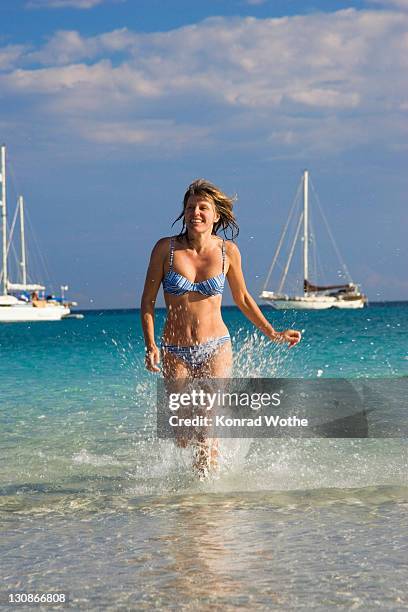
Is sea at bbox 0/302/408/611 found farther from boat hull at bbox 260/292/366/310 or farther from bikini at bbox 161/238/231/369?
boat hull at bbox 260/292/366/310

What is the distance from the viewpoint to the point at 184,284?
→ 562 centimetres

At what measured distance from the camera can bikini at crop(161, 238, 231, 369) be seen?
5625mm

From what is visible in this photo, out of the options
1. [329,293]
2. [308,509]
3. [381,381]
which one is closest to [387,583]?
[308,509]

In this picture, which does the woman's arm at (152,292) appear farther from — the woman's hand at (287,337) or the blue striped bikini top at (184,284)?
the woman's hand at (287,337)

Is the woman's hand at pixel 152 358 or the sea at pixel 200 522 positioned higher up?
the woman's hand at pixel 152 358

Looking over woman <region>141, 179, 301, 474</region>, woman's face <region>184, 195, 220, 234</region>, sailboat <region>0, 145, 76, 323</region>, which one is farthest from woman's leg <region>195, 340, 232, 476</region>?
sailboat <region>0, 145, 76, 323</region>

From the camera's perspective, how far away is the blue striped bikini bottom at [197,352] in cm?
570

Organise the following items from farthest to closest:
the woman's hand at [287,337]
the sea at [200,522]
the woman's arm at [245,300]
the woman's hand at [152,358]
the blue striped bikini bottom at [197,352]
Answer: the woman's hand at [287,337]
the woman's arm at [245,300]
the blue striped bikini bottom at [197,352]
the woman's hand at [152,358]
the sea at [200,522]

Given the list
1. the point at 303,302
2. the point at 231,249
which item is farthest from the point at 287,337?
the point at 303,302

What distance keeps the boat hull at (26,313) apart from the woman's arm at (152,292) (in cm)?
6154

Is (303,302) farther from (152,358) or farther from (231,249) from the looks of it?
(152,358)

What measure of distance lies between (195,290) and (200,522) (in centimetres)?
158

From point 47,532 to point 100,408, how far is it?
703 centimetres

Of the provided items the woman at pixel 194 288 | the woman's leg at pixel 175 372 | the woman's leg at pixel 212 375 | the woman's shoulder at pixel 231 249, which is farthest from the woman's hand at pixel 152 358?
the woman's shoulder at pixel 231 249
